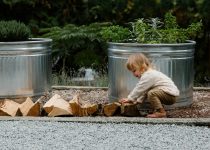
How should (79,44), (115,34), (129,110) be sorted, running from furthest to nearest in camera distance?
(79,44) → (115,34) → (129,110)

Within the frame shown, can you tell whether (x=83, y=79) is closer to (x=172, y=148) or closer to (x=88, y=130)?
(x=88, y=130)

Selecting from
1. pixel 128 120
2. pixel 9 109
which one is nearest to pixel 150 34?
pixel 128 120

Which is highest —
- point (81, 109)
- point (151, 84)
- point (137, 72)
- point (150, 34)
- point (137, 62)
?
point (150, 34)

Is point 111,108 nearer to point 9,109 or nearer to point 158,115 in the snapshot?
point 158,115

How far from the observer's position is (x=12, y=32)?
258 inches

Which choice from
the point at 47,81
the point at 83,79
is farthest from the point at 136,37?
the point at 83,79

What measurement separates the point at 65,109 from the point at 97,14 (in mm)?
6122

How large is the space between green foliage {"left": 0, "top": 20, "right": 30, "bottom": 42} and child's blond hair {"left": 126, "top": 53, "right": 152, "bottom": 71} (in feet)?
5.30

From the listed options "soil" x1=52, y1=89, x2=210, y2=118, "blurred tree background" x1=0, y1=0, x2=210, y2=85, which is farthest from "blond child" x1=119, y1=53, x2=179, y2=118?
"blurred tree background" x1=0, y1=0, x2=210, y2=85

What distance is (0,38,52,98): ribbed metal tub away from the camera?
617 centimetres

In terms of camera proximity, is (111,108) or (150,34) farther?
(150,34)

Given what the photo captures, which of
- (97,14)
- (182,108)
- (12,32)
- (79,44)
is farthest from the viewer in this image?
(97,14)

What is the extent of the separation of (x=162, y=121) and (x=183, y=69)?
99cm

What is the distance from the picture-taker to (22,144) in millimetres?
4555
